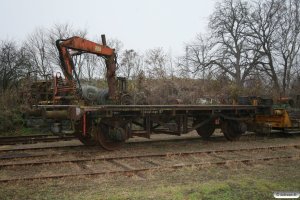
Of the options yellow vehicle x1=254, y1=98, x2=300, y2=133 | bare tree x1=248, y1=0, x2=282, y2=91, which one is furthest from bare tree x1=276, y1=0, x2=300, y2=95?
yellow vehicle x1=254, y1=98, x2=300, y2=133

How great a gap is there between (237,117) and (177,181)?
25.0 ft

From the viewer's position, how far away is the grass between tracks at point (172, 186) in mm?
6355

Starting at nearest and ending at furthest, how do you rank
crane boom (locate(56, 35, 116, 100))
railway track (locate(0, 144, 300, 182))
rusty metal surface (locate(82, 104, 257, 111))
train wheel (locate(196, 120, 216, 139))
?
railway track (locate(0, 144, 300, 182)), rusty metal surface (locate(82, 104, 257, 111)), crane boom (locate(56, 35, 116, 100)), train wheel (locate(196, 120, 216, 139))

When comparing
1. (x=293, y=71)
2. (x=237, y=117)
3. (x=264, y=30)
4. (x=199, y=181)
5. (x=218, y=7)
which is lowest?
(x=199, y=181)

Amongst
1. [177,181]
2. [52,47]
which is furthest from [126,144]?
[52,47]

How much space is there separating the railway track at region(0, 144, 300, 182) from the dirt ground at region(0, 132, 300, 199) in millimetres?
194

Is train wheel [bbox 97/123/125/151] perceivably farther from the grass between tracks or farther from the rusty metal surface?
the grass between tracks

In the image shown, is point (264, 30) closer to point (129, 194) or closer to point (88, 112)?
point (88, 112)

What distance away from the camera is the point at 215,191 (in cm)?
659

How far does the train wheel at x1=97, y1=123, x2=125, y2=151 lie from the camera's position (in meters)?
11.2

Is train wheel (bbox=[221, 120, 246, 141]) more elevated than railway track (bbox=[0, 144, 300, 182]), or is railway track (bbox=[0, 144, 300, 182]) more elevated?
train wheel (bbox=[221, 120, 246, 141])

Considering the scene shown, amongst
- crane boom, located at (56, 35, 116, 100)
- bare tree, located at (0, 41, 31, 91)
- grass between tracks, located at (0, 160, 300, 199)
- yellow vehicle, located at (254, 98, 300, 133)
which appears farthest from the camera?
bare tree, located at (0, 41, 31, 91)

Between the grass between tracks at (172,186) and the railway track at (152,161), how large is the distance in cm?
24

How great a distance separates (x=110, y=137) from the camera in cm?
1139
